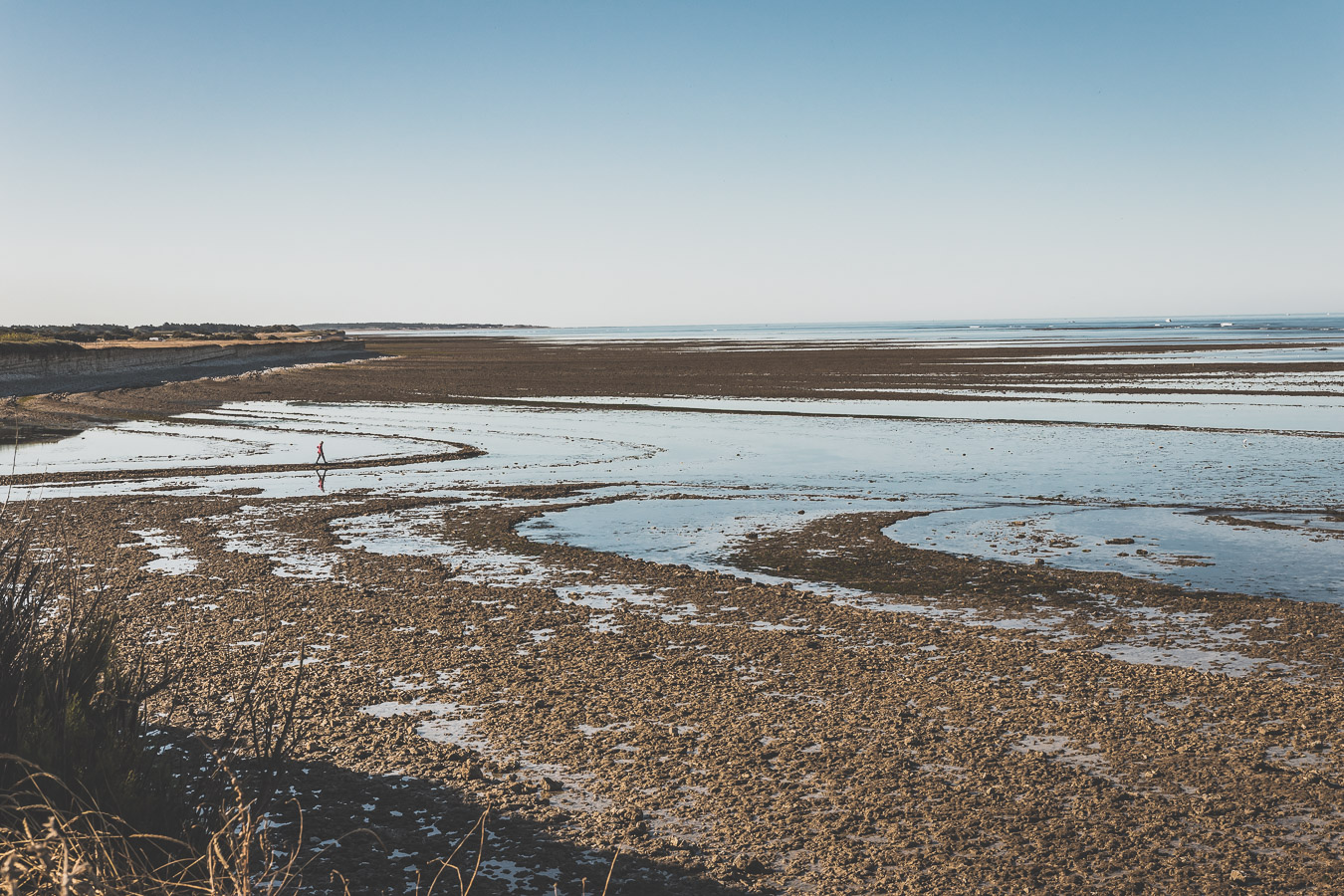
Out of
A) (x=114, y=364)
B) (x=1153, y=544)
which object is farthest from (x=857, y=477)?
(x=114, y=364)

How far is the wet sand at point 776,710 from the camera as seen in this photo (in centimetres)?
613

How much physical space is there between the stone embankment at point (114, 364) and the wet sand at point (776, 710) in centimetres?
4398

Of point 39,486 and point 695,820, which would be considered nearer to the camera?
point 695,820

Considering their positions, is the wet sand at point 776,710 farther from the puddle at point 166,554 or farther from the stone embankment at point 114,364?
the stone embankment at point 114,364

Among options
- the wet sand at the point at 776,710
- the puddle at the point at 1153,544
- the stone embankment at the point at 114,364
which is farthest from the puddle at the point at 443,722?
the stone embankment at the point at 114,364

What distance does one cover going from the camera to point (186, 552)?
14766 mm

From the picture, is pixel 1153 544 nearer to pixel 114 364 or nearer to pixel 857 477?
pixel 857 477

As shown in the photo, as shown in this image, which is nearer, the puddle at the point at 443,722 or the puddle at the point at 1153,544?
the puddle at the point at 443,722

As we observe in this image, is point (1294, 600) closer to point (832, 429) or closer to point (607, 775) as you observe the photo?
point (607, 775)

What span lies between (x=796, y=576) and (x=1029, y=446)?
51.2ft

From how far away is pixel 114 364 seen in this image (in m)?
64.6

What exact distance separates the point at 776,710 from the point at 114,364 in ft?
218

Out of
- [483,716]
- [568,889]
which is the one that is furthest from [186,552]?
[568,889]

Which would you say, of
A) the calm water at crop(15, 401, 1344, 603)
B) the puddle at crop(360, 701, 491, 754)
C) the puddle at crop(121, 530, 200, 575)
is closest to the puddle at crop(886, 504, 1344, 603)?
the calm water at crop(15, 401, 1344, 603)
